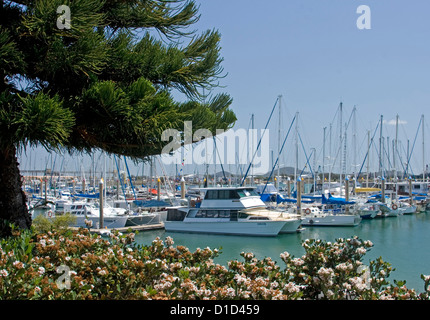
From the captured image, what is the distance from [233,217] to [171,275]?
23.3 m

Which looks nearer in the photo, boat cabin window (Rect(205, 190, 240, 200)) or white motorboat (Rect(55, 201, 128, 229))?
boat cabin window (Rect(205, 190, 240, 200))

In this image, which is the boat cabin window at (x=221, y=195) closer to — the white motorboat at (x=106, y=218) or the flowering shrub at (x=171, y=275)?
the white motorboat at (x=106, y=218)

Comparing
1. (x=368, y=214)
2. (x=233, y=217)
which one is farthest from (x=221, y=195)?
(x=368, y=214)

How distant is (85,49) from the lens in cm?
443

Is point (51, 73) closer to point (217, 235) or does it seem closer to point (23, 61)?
point (23, 61)

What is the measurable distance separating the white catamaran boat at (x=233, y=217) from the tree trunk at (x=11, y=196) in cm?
2126

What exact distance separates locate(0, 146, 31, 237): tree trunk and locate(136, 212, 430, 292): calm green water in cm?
1265

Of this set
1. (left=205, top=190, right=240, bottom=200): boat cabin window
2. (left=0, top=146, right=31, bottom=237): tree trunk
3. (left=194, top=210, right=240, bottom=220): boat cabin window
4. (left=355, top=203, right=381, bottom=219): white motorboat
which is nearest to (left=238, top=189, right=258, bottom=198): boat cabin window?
(left=205, top=190, right=240, bottom=200): boat cabin window

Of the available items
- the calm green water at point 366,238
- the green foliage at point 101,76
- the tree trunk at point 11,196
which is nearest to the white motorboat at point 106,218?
the calm green water at point 366,238

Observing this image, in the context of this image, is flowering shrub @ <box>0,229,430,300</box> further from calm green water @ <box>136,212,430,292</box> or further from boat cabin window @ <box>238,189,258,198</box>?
boat cabin window @ <box>238,189,258,198</box>

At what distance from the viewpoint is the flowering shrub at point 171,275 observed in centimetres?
340

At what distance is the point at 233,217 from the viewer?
27.0 m

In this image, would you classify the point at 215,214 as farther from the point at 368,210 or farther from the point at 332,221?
the point at 368,210

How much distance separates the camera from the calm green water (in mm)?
18750
